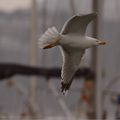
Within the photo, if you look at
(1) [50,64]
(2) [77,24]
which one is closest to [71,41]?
(2) [77,24]

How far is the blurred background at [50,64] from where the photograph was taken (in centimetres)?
187

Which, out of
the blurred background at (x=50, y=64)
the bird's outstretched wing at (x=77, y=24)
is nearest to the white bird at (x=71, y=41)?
the bird's outstretched wing at (x=77, y=24)

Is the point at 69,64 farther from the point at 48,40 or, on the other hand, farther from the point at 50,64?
the point at 50,64

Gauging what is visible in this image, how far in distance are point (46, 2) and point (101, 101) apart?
525 millimetres

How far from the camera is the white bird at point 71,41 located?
1.83 feet

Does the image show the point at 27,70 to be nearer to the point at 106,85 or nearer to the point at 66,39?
the point at 106,85

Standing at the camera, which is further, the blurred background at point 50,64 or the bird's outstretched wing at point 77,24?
the blurred background at point 50,64

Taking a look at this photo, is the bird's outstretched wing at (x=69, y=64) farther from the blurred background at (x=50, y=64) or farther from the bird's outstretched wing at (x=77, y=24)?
the blurred background at (x=50, y=64)

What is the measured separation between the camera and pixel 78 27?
604mm

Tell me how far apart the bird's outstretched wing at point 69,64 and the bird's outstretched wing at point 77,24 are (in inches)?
1.2

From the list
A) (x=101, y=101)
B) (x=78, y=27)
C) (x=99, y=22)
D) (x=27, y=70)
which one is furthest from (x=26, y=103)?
(x=78, y=27)

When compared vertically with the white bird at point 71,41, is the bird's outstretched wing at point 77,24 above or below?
above

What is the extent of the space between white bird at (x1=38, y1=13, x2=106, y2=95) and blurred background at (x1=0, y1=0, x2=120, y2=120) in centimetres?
113

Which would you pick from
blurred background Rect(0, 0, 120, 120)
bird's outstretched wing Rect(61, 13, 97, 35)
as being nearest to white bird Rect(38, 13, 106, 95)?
bird's outstretched wing Rect(61, 13, 97, 35)
